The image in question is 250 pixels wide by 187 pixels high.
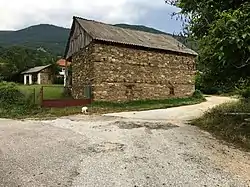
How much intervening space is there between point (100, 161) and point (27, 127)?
251 inches

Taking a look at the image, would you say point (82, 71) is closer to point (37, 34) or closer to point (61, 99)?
point (61, 99)

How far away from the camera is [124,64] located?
893 inches

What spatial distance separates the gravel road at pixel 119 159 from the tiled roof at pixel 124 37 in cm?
1259

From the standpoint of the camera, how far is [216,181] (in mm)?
5531

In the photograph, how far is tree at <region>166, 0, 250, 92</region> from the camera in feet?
26.9

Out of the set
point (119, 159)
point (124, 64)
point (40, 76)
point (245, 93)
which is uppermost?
point (124, 64)

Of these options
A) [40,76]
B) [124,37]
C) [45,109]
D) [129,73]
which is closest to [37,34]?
[40,76]

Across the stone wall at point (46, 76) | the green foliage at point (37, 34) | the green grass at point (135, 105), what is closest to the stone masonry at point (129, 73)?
the green grass at point (135, 105)

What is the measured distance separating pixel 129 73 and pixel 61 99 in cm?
548

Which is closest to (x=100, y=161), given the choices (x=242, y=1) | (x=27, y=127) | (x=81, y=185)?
(x=81, y=185)

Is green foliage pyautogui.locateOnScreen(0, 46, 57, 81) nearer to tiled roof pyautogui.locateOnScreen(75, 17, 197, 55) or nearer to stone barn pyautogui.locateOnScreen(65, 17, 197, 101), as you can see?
stone barn pyautogui.locateOnScreen(65, 17, 197, 101)

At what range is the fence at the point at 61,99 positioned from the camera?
1916cm

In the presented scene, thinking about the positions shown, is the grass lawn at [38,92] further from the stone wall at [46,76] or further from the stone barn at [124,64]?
the stone wall at [46,76]

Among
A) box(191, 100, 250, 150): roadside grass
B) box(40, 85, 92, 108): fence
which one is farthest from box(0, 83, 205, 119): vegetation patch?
box(191, 100, 250, 150): roadside grass
